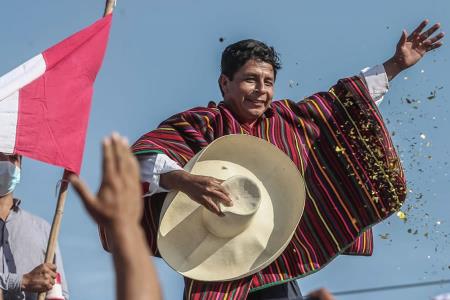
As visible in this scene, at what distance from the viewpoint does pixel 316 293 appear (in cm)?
260

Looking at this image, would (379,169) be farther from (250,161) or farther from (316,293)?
(316,293)

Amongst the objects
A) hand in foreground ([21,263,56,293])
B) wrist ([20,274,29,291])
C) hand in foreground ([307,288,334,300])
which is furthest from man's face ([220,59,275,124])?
hand in foreground ([307,288,334,300])

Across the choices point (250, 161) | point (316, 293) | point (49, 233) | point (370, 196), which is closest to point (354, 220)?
point (370, 196)

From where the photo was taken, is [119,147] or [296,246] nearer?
[119,147]

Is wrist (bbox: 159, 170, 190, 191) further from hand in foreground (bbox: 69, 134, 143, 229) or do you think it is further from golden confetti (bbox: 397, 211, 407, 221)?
hand in foreground (bbox: 69, 134, 143, 229)

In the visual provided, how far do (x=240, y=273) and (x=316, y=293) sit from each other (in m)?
2.95

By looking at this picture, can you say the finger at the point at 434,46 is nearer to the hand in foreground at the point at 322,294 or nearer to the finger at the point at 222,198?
the finger at the point at 222,198

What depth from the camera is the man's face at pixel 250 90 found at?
595cm

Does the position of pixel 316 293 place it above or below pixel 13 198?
below

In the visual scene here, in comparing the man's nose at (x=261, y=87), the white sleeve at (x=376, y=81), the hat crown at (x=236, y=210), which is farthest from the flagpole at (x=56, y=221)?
the white sleeve at (x=376, y=81)

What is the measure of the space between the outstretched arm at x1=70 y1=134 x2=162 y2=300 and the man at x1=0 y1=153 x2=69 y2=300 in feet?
10.1

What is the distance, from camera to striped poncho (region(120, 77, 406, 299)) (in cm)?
582

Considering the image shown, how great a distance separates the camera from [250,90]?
596 cm

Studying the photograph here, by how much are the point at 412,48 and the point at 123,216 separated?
3850 mm
